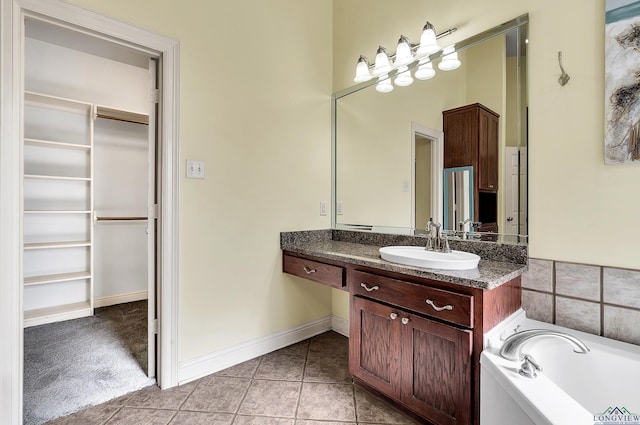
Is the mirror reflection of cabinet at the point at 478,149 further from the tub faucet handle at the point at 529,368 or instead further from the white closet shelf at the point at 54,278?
the white closet shelf at the point at 54,278

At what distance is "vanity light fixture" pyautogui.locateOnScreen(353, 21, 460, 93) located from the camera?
71.8 inches

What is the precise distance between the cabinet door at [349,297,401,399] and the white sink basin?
0.84ft

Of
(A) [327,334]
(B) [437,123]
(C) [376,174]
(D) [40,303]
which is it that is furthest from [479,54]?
(D) [40,303]

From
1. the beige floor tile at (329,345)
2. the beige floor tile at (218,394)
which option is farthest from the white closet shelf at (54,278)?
the beige floor tile at (329,345)

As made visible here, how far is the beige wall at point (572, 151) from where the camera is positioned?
4.20ft

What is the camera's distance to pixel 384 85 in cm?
220

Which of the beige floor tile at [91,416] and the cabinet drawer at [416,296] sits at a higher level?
the cabinet drawer at [416,296]

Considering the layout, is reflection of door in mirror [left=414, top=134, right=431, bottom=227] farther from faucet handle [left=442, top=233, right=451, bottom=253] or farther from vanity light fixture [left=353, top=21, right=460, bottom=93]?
vanity light fixture [left=353, top=21, right=460, bottom=93]

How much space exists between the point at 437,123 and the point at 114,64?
327cm

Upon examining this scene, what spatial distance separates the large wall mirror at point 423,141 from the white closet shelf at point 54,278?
2.40 metres

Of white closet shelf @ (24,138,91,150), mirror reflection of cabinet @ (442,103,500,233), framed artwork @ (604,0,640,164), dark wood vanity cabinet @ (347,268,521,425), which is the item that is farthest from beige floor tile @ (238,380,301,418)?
white closet shelf @ (24,138,91,150)

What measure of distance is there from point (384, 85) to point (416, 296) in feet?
5.04

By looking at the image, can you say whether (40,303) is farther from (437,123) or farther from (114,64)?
(437,123)

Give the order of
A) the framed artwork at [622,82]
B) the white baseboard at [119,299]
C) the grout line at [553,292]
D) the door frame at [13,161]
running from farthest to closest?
the white baseboard at [119,299] → the grout line at [553,292] → the door frame at [13,161] → the framed artwork at [622,82]
